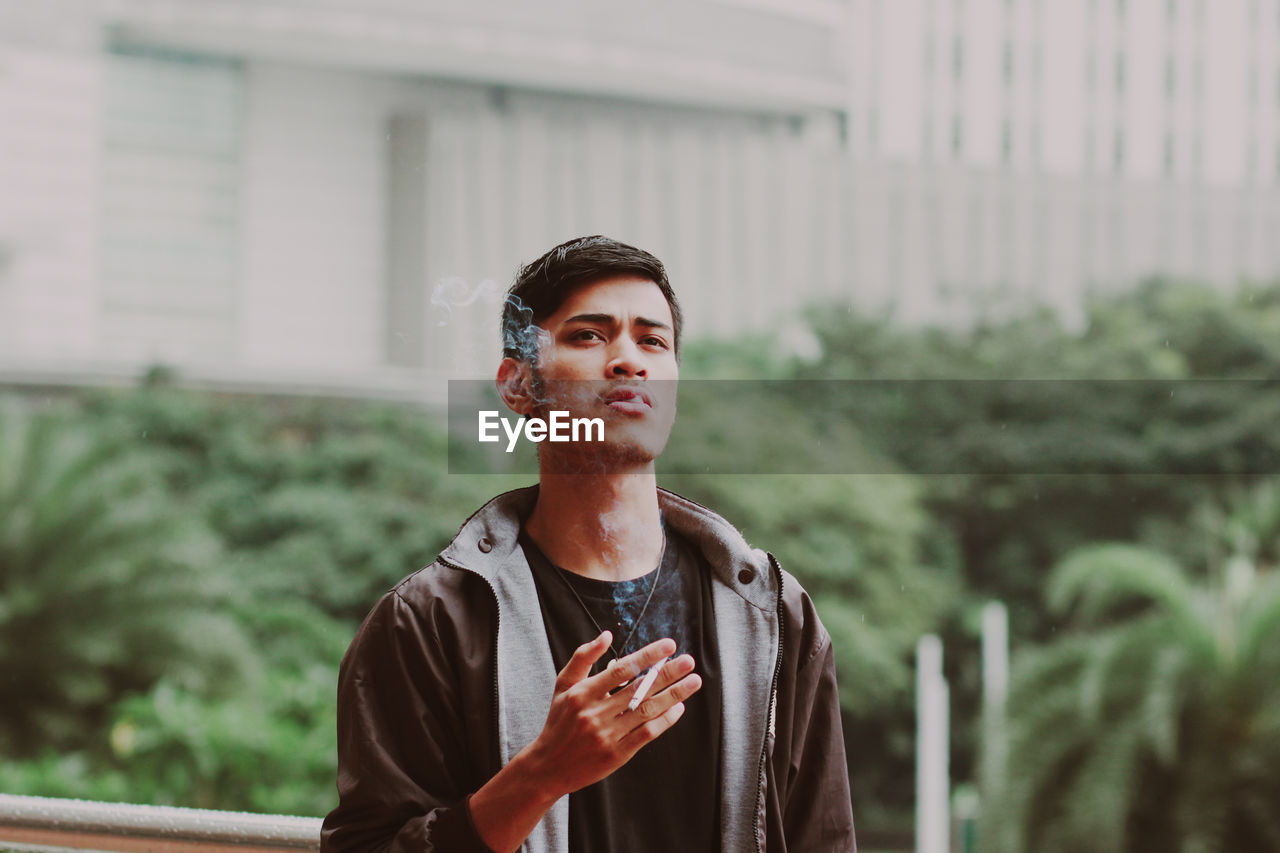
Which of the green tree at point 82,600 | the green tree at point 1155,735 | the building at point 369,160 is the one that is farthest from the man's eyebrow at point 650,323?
the building at point 369,160

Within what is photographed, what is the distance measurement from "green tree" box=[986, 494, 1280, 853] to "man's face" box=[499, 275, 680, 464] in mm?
5732

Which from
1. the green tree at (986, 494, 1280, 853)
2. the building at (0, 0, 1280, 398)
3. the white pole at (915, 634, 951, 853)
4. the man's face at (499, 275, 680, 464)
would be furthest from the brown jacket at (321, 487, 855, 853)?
the white pole at (915, 634, 951, 853)

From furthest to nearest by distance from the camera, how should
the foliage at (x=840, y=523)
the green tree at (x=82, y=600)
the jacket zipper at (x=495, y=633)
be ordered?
the foliage at (x=840, y=523), the green tree at (x=82, y=600), the jacket zipper at (x=495, y=633)

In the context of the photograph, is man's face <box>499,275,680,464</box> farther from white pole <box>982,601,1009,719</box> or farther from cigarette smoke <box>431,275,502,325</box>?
white pole <box>982,601,1009,719</box>

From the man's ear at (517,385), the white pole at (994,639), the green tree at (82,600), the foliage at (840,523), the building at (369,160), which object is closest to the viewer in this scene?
the man's ear at (517,385)

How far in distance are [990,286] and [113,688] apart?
11953mm

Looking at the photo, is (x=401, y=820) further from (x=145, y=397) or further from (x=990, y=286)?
(x=990, y=286)

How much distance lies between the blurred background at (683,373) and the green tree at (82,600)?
3 centimetres

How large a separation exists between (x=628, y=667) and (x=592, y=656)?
38 millimetres

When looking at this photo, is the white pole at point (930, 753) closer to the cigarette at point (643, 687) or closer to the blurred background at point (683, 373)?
the blurred background at point (683, 373)

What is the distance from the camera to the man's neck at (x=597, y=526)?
117cm

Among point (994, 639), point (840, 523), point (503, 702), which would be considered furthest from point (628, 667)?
point (994, 639)

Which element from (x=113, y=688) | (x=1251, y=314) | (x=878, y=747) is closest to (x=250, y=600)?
(x=113, y=688)

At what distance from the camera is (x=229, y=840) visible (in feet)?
4.61
